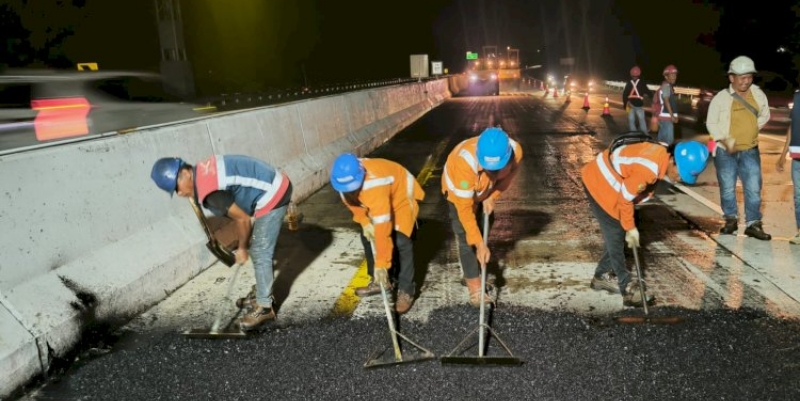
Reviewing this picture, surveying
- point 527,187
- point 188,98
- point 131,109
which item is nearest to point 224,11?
point 188,98

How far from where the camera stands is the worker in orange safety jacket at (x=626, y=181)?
4.04 m

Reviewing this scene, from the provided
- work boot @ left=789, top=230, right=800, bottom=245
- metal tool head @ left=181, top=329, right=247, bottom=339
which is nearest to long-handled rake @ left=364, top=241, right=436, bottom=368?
metal tool head @ left=181, top=329, right=247, bottom=339

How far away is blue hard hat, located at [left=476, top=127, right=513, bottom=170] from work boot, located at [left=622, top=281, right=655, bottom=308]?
4.92 feet

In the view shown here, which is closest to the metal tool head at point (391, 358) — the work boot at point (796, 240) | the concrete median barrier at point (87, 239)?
the concrete median barrier at point (87, 239)

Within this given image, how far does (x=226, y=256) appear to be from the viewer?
4320mm

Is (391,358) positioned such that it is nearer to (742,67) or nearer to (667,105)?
(742,67)

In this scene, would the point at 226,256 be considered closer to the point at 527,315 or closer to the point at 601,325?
the point at 527,315

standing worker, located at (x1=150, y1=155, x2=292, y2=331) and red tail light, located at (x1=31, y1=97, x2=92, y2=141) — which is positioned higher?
red tail light, located at (x1=31, y1=97, x2=92, y2=141)

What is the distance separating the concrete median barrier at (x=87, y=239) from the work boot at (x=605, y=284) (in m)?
3.54

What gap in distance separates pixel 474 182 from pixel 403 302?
110 cm

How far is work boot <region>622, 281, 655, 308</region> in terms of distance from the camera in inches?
172

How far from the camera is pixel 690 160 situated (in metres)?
3.98

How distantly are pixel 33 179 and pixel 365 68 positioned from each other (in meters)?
64.9

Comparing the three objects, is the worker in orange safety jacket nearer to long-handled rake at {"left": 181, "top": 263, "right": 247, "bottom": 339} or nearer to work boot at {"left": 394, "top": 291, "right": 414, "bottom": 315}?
work boot at {"left": 394, "top": 291, "right": 414, "bottom": 315}
